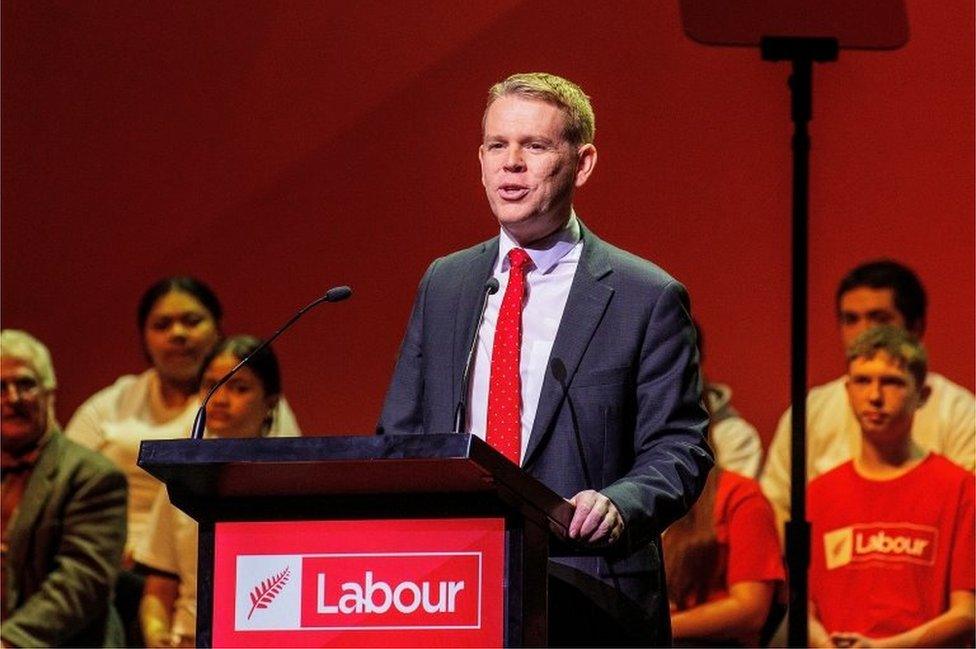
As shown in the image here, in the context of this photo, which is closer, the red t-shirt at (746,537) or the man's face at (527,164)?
the man's face at (527,164)

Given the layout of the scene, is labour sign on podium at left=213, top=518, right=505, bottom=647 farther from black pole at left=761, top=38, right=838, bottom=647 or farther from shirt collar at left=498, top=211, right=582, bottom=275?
black pole at left=761, top=38, right=838, bottom=647

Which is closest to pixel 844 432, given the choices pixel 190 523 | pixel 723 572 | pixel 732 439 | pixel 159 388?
pixel 732 439

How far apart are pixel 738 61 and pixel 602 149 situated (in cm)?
52

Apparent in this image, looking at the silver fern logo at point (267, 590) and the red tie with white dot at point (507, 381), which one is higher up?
the red tie with white dot at point (507, 381)

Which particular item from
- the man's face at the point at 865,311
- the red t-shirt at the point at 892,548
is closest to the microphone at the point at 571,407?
the red t-shirt at the point at 892,548

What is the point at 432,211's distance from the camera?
5.31 meters

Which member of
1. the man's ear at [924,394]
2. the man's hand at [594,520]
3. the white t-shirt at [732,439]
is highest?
the man's ear at [924,394]

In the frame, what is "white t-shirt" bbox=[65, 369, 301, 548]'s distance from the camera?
16.4ft

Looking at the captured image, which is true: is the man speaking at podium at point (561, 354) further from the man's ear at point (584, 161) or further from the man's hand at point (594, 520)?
the man's hand at point (594, 520)

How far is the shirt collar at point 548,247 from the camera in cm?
244

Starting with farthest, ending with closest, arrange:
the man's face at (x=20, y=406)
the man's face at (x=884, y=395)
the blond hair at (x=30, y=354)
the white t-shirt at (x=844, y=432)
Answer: the blond hair at (x=30, y=354), the man's face at (x=20, y=406), the white t-shirt at (x=844, y=432), the man's face at (x=884, y=395)

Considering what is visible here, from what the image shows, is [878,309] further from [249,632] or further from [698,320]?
[249,632]

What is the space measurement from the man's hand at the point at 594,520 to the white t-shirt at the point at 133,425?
2844 millimetres

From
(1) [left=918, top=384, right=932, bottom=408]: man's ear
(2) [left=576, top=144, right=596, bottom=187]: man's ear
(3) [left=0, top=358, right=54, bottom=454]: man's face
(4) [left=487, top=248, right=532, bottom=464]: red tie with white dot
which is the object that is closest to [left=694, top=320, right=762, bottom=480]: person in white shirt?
(1) [left=918, top=384, right=932, bottom=408]: man's ear
